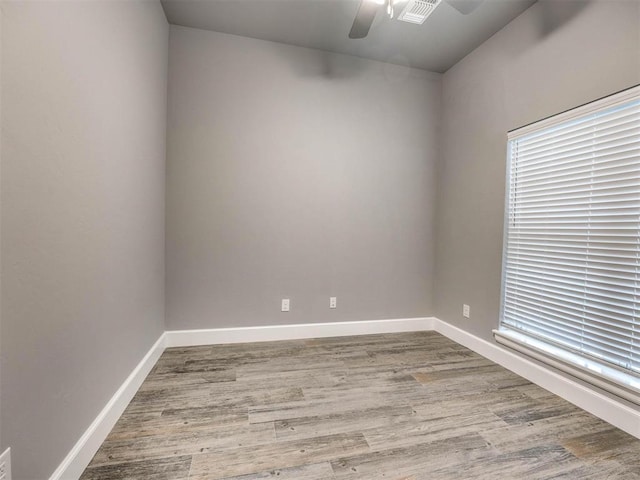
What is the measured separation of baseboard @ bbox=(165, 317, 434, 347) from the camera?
99.3 inches

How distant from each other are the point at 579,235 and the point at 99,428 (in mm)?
2955

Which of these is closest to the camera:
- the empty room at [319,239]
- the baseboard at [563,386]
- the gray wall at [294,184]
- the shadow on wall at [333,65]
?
the empty room at [319,239]

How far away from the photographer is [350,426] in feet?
5.00

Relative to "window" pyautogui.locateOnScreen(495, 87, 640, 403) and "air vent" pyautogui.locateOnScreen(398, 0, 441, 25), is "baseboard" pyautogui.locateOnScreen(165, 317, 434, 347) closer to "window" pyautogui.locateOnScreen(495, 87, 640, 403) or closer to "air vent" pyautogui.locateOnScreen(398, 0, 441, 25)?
"window" pyautogui.locateOnScreen(495, 87, 640, 403)

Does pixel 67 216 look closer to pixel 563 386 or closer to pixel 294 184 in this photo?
pixel 294 184

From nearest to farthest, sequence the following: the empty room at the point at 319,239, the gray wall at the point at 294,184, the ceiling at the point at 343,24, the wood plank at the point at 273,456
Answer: the empty room at the point at 319,239 < the wood plank at the point at 273,456 < the ceiling at the point at 343,24 < the gray wall at the point at 294,184

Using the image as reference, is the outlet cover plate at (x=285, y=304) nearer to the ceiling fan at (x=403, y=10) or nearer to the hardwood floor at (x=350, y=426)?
the hardwood floor at (x=350, y=426)

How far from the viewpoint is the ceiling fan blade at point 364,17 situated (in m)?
1.59

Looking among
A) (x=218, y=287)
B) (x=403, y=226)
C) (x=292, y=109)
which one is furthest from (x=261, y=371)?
(x=292, y=109)

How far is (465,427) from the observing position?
5.03 ft

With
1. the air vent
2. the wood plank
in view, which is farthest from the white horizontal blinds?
the wood plank

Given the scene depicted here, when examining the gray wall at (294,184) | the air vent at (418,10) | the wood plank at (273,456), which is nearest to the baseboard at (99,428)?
the wood plank at (273,456)

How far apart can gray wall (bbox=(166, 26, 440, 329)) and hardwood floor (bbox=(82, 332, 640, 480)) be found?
0.65 m

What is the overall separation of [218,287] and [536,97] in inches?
119
